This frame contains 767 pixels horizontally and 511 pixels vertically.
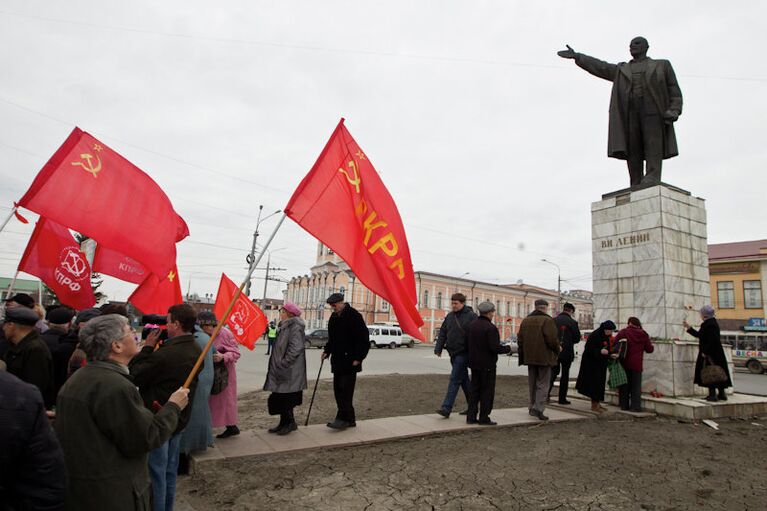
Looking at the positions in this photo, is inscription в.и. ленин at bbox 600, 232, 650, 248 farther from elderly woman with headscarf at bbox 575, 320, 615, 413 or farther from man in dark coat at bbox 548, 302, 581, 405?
elderly woman with headscarf at bbox 575, 320, 615, 413

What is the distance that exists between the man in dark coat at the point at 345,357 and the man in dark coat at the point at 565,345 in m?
4.09

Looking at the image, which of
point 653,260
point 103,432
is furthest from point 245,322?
point 653,260

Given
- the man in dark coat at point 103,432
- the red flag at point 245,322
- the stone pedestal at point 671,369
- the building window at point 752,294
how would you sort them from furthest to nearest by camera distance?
the building window at point 752,294
the red flag at point 245,322
the stone pedestal at point 671,369
the man in dark coat at point 103,432

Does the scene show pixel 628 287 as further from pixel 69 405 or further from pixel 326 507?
pixel 69 405

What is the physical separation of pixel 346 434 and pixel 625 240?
669 cm

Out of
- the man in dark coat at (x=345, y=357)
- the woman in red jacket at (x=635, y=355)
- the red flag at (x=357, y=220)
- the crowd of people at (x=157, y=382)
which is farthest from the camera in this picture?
the woman in red jacket at (x=635, y=355)

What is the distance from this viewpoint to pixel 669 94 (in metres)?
9.30

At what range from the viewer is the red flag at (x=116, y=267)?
670 cm

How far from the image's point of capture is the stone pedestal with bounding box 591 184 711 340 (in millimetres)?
8383

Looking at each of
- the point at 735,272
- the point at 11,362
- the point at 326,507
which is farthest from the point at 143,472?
the point at 735,272

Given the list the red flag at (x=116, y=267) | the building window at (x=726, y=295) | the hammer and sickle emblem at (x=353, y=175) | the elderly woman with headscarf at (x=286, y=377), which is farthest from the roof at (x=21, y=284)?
the building window at (x=726, y=295)

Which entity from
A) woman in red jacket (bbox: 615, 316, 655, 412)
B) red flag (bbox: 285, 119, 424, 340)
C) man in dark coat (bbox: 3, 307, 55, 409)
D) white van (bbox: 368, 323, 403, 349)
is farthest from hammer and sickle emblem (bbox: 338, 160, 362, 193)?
white van (bbox: 368, 323, 403, 349)

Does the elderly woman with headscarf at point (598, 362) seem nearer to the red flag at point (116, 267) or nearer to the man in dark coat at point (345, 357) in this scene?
the man in dark coat at point (345, 357)

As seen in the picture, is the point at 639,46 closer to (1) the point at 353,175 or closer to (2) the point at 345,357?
(1) the point at 353,175
